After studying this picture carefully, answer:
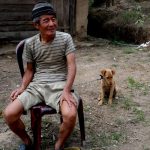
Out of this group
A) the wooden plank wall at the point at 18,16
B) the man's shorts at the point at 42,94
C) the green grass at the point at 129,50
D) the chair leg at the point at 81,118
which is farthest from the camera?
the wooden plank wall at the point at 18,16

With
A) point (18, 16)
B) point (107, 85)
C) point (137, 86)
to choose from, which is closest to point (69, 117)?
point (107, 85)

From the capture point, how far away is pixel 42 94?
411cm

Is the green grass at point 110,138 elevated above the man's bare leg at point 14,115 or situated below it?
below

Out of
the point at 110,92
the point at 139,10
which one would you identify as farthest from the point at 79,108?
the point at 139,10

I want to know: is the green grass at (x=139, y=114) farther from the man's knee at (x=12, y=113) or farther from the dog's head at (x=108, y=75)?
the man's knee at (x=12, y=113)

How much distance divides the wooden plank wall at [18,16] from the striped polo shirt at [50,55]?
5707 millimetres

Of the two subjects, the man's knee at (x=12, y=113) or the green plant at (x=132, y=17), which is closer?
the man's knee at (x=12, y=113)

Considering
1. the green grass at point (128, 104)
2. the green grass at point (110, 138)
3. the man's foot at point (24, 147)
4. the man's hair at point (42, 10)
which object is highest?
the man's hair at point (42, 10)

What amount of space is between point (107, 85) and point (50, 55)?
1.70 metres

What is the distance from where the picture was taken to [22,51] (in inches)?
172

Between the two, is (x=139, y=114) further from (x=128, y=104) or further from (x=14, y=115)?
(x=14, y=115)

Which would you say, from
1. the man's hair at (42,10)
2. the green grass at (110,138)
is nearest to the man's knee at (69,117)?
the green grass at (110,138)

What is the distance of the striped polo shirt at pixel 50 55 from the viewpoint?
413cm

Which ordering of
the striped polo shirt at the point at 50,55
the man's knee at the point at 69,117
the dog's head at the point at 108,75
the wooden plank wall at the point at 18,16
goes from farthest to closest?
the wooden plank wall at the point at 18,16
the dog's head at the point at 108,75
the striped polo shirt at the point at 50,55
the man's knee at the point at 69,117
